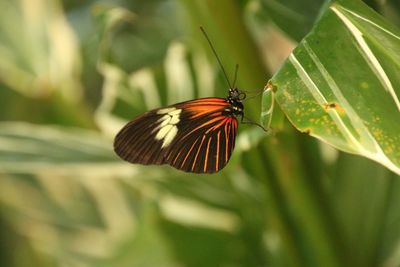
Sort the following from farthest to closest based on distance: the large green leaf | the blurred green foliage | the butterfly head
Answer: the blurred green foliage
the butterfly head
the large green leaf

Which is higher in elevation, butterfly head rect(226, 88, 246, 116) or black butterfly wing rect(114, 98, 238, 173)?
butterfly head rect(226, 88, 246, 116)

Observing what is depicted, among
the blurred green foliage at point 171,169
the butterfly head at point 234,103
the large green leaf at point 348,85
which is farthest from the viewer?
the blurred green foliage at point 171,169

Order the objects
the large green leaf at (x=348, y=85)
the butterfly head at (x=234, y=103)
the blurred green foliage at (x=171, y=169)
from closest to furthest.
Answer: the large green leaf at (x=348, y=85) → the butterfly head at (x=234, y=103) → the blurred green foliage at (x=171, y=169)

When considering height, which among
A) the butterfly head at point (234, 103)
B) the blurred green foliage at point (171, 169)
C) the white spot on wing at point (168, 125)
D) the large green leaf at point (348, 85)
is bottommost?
the blurred green foliage at point (171, 169)

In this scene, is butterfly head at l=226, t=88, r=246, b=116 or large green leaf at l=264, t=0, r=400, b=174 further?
butterfly head at l=226, t=88, r=246, b=116

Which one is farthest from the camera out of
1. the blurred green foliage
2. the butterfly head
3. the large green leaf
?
the blurred green foliage

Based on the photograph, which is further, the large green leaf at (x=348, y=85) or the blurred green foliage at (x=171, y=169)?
the blurred green foliage at (x=171, y=169)

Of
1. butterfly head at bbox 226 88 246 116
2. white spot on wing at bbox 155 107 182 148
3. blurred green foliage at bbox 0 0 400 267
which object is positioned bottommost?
blurred green foliage at bbox 0 0 400 267
